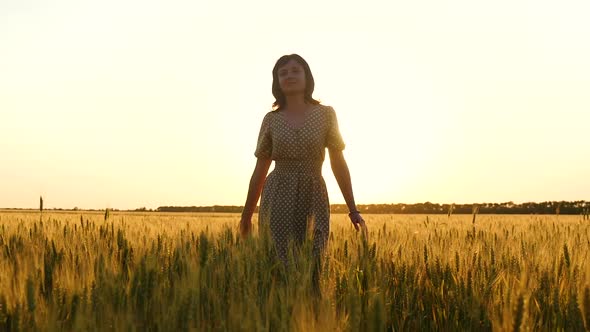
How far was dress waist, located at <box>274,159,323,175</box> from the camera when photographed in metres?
3.78

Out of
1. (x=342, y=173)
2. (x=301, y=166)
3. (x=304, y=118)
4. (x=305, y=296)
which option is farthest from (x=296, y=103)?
(x=305, y=296)

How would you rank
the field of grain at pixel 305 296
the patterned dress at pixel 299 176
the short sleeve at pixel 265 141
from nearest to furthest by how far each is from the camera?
the field of grain at pixel 305 296
the patterned dress at pixel 299 176
the short sleeve at pixel 265 141

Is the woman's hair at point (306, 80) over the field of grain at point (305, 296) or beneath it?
over

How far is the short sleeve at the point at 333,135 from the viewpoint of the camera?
3818 mm

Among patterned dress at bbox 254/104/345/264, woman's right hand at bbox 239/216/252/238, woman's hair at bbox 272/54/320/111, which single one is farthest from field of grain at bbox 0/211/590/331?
woman's hair at bbox 272/54/320/111

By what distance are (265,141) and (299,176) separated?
1.31 ft

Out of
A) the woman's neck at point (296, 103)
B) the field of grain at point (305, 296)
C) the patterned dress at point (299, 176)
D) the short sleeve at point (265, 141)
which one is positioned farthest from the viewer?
the short sleeve at point (265, 141)

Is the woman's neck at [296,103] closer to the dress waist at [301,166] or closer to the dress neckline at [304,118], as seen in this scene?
the dress neckline at [304,118]

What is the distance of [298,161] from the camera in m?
3.78

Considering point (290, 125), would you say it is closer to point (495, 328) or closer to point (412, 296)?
point (412, 296)

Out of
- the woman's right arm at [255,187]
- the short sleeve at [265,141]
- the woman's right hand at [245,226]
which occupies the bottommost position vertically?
the woman's right hand at [245,226]

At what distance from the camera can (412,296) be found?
7.34 ft

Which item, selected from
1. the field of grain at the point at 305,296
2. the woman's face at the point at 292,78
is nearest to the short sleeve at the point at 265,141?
the woman's face at the point at 292,78

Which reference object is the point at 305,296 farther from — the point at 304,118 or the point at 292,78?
the point at 292,78
